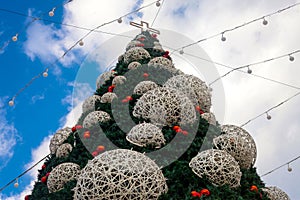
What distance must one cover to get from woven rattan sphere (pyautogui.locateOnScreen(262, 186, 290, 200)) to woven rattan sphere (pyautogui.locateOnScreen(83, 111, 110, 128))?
322 centimetres

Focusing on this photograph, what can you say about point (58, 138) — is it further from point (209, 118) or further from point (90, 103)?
point (209, 118)

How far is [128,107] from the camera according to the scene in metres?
8.65

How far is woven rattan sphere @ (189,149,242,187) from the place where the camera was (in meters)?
5.91

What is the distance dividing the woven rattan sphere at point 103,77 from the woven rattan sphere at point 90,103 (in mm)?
980

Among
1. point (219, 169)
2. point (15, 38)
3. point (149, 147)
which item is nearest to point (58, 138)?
point (15, 38)

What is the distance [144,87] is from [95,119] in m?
1.28

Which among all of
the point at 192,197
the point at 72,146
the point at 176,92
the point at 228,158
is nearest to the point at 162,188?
the point at 192,197

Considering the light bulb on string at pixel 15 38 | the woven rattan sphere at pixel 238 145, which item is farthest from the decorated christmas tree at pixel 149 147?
the light bulb on string at pixel 15 38

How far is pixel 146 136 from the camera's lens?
6707mm

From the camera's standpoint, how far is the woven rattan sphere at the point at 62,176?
691cm

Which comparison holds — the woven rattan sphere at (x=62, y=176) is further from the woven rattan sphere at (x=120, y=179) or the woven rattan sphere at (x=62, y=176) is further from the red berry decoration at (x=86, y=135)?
the woven rattan sphere at (x=120, y=179)

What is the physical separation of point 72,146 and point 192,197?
131 inches

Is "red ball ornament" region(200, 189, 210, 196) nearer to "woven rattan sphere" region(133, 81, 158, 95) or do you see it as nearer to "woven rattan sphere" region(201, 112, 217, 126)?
"woven rattan sphere" region(201, 112, 217, 126)

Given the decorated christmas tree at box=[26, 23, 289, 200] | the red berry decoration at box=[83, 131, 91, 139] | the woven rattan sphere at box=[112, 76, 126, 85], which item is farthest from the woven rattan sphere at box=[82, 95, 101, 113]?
the red berry decoration at box=[83, 131, 91, 139]
